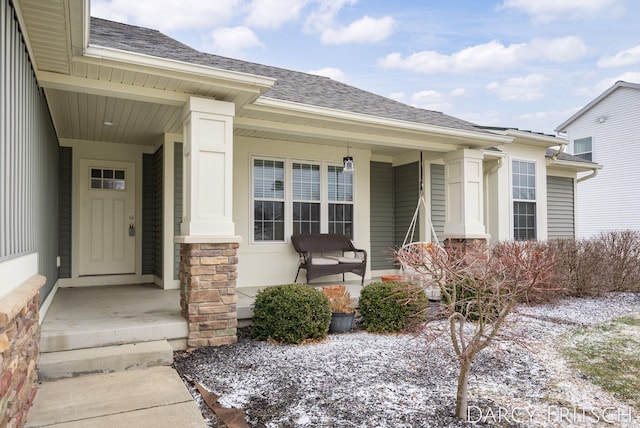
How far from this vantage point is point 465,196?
21.3ft

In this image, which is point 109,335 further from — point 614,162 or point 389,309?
point 614,162

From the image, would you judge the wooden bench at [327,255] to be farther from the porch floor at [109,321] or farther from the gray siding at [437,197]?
the porch floor at [109,321]

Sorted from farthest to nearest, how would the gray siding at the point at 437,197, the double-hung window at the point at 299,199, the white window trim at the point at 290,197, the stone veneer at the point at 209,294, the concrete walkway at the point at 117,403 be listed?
the gray siding at the point at 437,197, the double-hung window at the point at 299,199, the white window trim at the point at 290,197, the stone veneer at the point at 209,294, the concrete walkway at the point at 117,403

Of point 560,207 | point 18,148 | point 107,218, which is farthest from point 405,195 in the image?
point 18,148

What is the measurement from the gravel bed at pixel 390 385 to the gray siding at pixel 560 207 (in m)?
6.18

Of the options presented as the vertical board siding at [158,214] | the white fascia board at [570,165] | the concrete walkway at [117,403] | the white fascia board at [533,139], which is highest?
the white fascia board at [533,139]

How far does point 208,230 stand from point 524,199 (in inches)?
275

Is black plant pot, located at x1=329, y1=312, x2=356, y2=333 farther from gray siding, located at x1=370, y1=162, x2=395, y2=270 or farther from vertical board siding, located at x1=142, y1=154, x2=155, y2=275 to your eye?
vertical board siding, located at x1=142, y1=154, x2=155, y2=275

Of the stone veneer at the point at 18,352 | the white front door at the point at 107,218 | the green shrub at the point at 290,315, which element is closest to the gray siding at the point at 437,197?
the green shrub at the point at 290,315

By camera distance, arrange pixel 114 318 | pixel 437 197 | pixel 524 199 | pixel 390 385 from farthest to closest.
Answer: pixel 524 199
pixel 437 197
pixel 114 318
pixel 390 385

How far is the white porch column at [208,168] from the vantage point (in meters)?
4.02

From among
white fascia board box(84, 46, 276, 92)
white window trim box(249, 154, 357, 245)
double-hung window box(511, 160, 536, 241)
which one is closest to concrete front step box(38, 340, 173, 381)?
white fascia board box(84, 46, 276, 92)

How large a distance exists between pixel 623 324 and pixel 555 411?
3233 millimetres

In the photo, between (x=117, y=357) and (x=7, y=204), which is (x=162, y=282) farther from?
(x=7, y=204)
